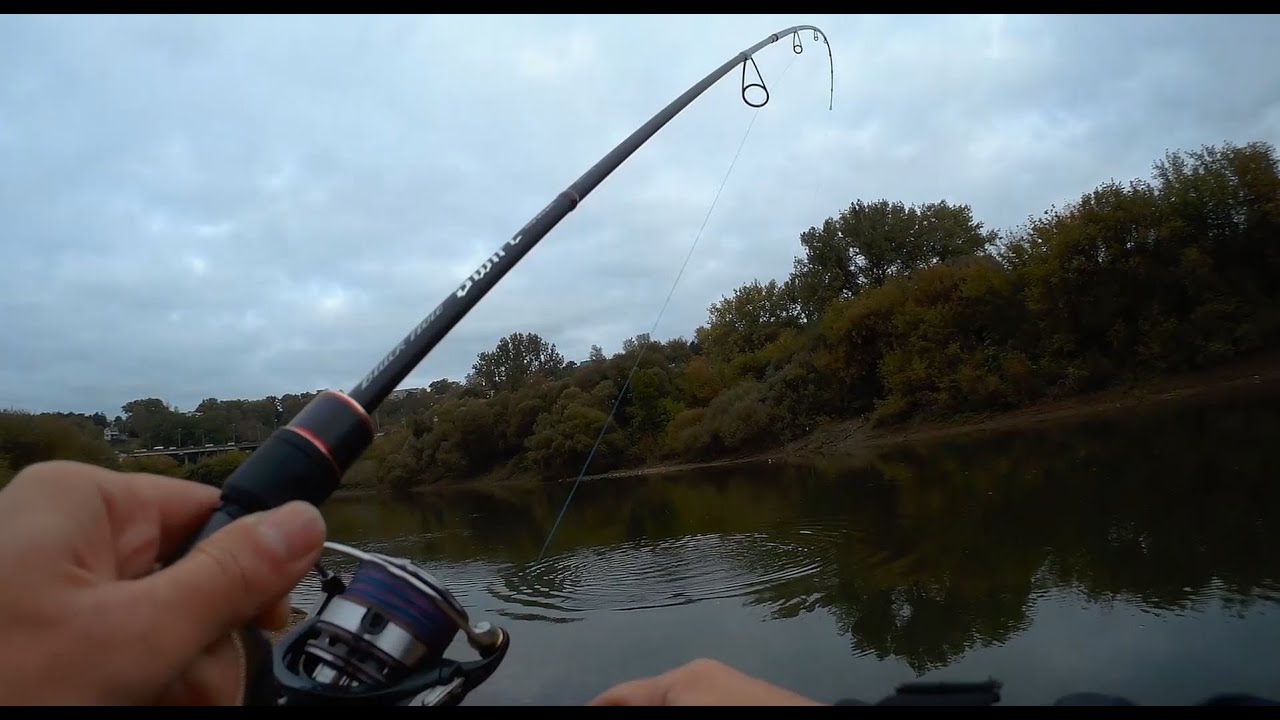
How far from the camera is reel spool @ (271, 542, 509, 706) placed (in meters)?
1.22

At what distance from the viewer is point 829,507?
13.7 m

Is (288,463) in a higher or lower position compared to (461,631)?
higher

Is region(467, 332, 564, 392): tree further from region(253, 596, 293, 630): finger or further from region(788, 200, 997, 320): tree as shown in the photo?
region(253, 596, 293, 630): finger

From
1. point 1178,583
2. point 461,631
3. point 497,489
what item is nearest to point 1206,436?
point 1178,583

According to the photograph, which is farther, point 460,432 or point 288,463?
point 460,432

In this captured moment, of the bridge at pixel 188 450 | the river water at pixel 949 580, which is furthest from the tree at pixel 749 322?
the bridge at pixel 188 450

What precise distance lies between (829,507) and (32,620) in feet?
45.3

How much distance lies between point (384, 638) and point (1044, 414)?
26.2 meters

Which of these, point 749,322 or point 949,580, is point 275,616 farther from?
point 749,322

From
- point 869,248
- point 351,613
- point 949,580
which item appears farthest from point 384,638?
point 869,248

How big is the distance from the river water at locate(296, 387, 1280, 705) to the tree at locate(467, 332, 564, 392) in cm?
4145

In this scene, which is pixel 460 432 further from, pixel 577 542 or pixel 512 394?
pixel 577 542

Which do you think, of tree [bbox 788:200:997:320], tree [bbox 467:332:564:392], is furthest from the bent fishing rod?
tree [bbox 467:332:564:392]

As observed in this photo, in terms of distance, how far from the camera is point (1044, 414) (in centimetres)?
2366
